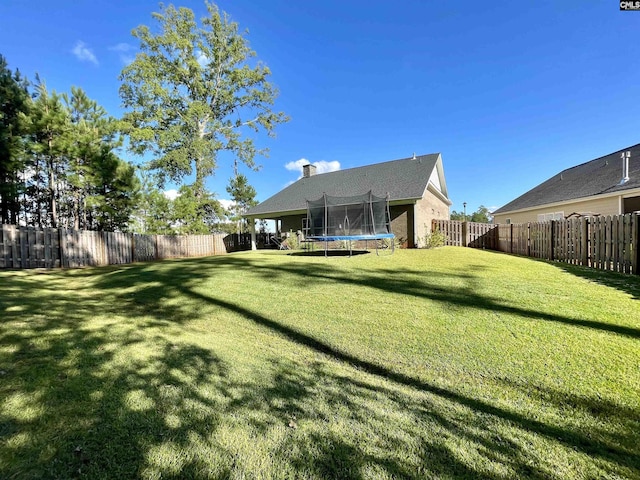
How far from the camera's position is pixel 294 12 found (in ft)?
48.5

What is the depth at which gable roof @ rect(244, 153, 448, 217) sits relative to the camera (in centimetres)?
1588

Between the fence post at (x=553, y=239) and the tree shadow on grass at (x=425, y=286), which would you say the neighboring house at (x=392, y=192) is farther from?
the tree shadow on grass at (x=425, y=286)

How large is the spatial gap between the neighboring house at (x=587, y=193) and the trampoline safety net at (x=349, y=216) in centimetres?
1051

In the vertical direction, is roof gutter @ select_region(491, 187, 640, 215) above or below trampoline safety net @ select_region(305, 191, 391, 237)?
above

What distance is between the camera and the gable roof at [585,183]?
13492mm

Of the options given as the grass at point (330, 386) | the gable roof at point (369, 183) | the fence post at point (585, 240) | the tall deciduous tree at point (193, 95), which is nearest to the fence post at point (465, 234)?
the gable roof at point (369, 183)

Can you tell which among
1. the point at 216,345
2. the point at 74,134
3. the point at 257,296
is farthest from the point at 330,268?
the point at 74,134

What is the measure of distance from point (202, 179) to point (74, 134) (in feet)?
35.1

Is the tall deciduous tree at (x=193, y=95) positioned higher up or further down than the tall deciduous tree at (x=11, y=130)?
higher up

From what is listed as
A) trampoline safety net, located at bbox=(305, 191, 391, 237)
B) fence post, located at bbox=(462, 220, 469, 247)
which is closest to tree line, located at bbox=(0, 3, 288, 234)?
trampoline safety net, located at bbox=(305, 191, 391, 237)

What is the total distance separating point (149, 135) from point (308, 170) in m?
12.5

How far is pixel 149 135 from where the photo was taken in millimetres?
21531

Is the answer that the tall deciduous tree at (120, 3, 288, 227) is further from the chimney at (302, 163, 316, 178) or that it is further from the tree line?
the chimney at (302, 163, 316, 178)

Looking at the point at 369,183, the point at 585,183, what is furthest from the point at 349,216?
the point at 585,183
